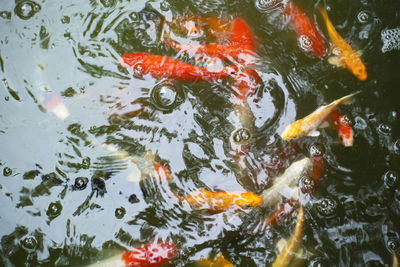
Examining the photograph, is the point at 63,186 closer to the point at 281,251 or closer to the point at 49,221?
the point at 49,221

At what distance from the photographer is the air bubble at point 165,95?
2.68m

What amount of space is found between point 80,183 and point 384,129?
89.7 inches

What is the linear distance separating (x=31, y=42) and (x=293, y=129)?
2.26 m

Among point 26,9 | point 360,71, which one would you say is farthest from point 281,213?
point 26,9

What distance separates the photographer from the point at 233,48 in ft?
9.43

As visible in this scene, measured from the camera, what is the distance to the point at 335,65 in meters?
2.83

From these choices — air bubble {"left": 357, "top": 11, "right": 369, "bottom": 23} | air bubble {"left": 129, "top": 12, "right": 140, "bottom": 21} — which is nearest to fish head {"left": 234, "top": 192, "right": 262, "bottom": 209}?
air bubble {"left": 129, "top": 12, "right": 140, "bottom": 21}

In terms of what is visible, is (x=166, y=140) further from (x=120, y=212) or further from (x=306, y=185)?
(x=306, y=185)

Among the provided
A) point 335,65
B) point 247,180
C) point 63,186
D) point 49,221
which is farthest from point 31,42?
point 335,65

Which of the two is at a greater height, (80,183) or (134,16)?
(134,16)

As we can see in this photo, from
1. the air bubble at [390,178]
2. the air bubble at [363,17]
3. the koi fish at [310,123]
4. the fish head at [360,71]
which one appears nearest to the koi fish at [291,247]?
the koi fish at [310,123]

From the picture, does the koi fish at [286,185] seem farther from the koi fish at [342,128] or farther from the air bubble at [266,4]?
the air bubble at [266,4]

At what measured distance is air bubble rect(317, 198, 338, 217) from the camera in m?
2.39

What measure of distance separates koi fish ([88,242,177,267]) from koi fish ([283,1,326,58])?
194cm
